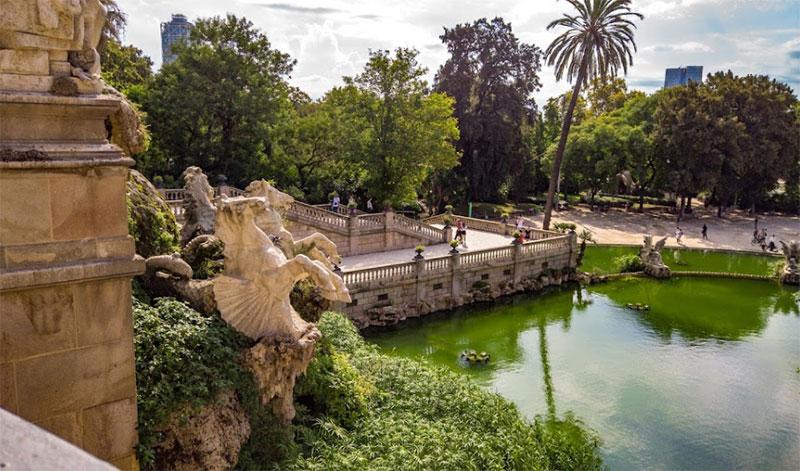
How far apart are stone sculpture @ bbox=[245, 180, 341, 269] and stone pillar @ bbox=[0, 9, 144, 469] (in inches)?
163

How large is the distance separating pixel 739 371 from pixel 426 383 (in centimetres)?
1253

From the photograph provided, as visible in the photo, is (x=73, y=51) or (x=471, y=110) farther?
(x=471, y=110)

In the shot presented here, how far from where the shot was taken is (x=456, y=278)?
83.5ft

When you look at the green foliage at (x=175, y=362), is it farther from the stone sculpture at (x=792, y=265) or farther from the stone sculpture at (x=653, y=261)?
the stone sculpture at (x=792, y=265)

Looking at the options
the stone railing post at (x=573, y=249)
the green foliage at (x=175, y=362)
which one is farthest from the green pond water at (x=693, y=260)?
the green foliage at (x=175, y=362)

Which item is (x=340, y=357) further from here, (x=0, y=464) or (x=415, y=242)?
(x=415, y=242)

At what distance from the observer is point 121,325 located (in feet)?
18.9

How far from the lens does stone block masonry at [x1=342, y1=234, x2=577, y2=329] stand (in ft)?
74.1

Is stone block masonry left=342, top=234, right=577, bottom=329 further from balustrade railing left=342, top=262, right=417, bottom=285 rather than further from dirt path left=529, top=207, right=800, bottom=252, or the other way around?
dirt path left=529, top=207, right=800, bottom=252

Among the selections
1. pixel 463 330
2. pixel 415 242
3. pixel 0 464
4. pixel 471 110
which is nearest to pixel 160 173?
pixel 415 242

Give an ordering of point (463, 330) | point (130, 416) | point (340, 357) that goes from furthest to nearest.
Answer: point (463, 330) → point (340, 357) → point (130, 416)

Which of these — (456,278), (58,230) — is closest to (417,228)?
(456,278)

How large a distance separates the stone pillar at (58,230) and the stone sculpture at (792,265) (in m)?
32.8

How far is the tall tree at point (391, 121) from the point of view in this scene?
3297 centimetres
